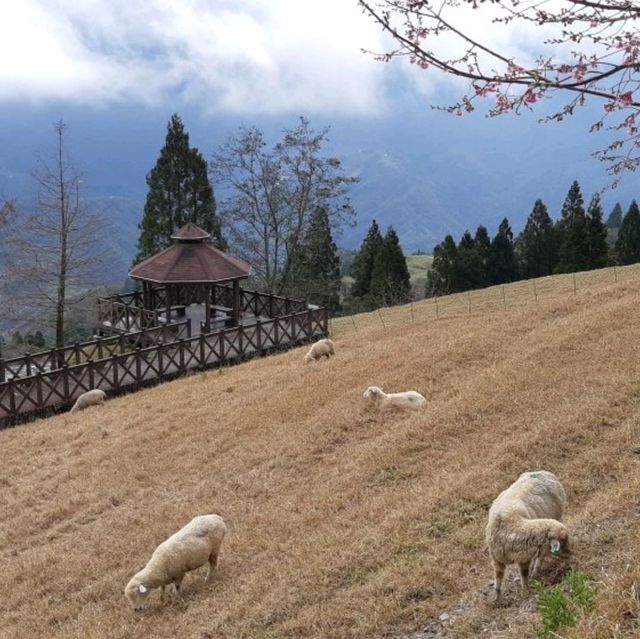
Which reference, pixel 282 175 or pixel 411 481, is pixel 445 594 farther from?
pixel 282 175

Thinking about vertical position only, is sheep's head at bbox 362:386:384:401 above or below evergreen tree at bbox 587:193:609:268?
below

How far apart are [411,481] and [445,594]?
3132 mm

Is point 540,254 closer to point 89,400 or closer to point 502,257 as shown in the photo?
point 502,257

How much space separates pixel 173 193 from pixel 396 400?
30.3 m

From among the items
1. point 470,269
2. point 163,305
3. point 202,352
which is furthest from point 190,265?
point 470,269

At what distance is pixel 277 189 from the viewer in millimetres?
35688

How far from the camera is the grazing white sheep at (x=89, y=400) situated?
63.4 ft

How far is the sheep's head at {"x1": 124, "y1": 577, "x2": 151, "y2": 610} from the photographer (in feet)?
24.9

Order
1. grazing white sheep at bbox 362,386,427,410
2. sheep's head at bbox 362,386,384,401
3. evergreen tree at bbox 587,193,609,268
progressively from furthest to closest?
evergreen tree at bbox 587,193,609,268 < sheep's head at bbox 362,386,384,401 < grazing white sheep at bbox 362,386,427,410

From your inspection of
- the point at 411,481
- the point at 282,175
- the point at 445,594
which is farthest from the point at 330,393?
the point at 282,175

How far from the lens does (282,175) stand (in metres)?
36.0

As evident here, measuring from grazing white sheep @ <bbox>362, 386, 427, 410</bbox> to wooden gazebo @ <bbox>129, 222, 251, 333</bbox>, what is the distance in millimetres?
13853

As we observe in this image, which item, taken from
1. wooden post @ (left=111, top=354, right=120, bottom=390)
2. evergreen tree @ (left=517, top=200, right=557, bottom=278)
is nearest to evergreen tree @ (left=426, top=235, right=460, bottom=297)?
evergreen tree @ (left=517, top=200, right=557, bottom=278)

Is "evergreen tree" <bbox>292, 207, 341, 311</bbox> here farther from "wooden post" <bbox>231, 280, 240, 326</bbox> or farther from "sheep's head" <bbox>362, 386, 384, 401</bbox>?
"sheep's head" <bbox>362, 386, 384, 401</bbox>
